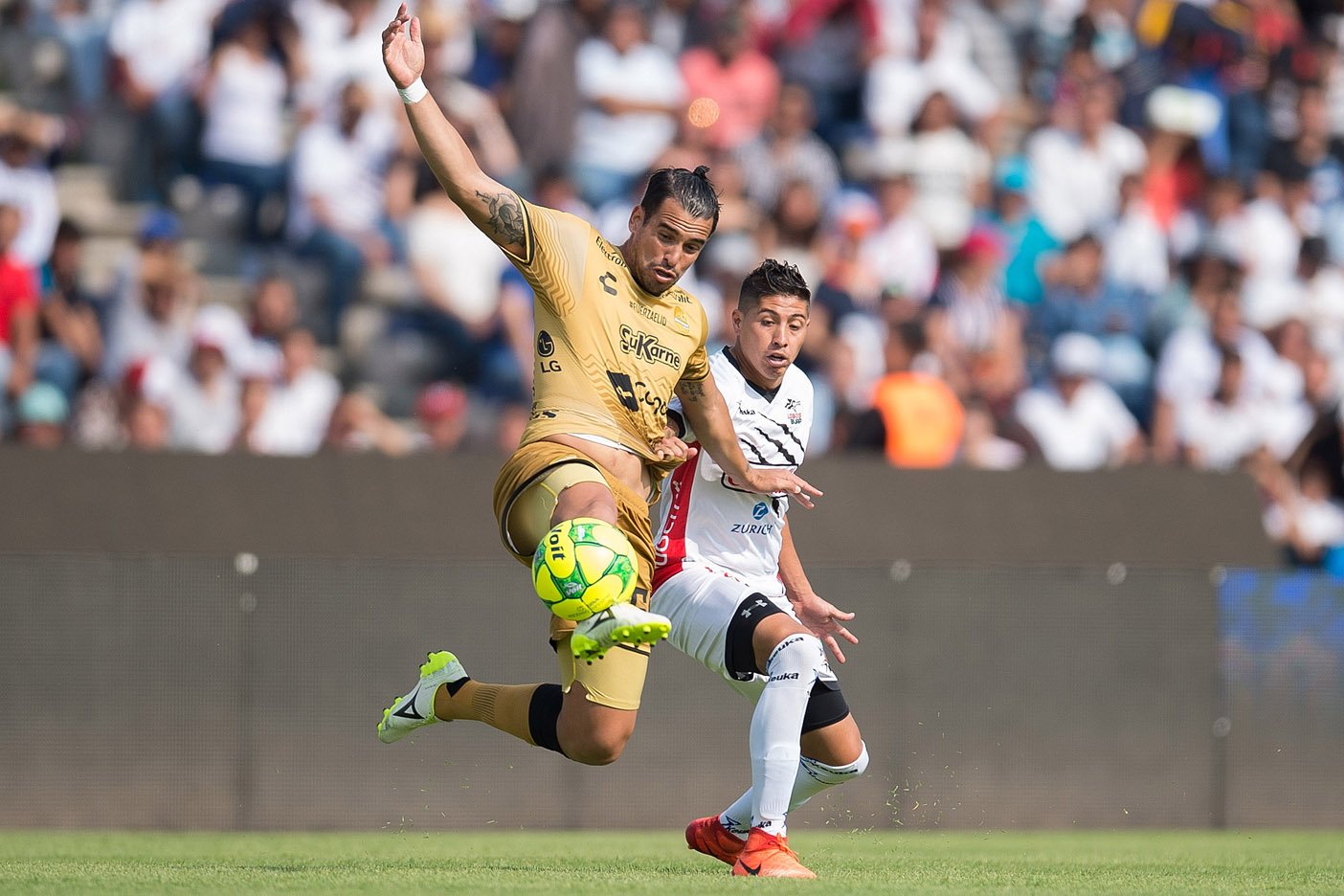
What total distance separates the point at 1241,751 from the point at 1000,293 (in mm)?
4346

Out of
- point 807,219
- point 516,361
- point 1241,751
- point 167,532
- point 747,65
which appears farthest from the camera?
point 747,65

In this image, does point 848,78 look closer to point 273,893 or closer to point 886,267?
point 886,267

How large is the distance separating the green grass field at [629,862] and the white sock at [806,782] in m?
0.21

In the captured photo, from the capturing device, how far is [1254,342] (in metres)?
14.8

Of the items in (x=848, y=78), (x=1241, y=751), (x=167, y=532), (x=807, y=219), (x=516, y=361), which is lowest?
(x=1241, y=751)

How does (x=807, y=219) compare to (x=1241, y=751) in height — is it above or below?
above

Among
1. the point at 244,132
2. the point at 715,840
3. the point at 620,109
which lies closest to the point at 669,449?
the point at 715,840

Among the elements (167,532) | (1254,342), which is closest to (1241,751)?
(1254,342)

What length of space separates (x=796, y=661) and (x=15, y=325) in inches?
272

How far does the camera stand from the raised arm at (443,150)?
259 inches

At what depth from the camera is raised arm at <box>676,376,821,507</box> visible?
7.52 m

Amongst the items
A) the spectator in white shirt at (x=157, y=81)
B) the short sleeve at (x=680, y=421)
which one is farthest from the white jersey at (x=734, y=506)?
the spectator in white shirt at (x=157, y=81)

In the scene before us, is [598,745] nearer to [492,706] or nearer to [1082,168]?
[492,706]

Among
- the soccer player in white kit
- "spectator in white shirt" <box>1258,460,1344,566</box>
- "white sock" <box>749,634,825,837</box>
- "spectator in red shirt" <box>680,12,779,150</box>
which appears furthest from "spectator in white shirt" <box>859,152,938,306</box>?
"white sock" <box>749,634,825,837</box>
